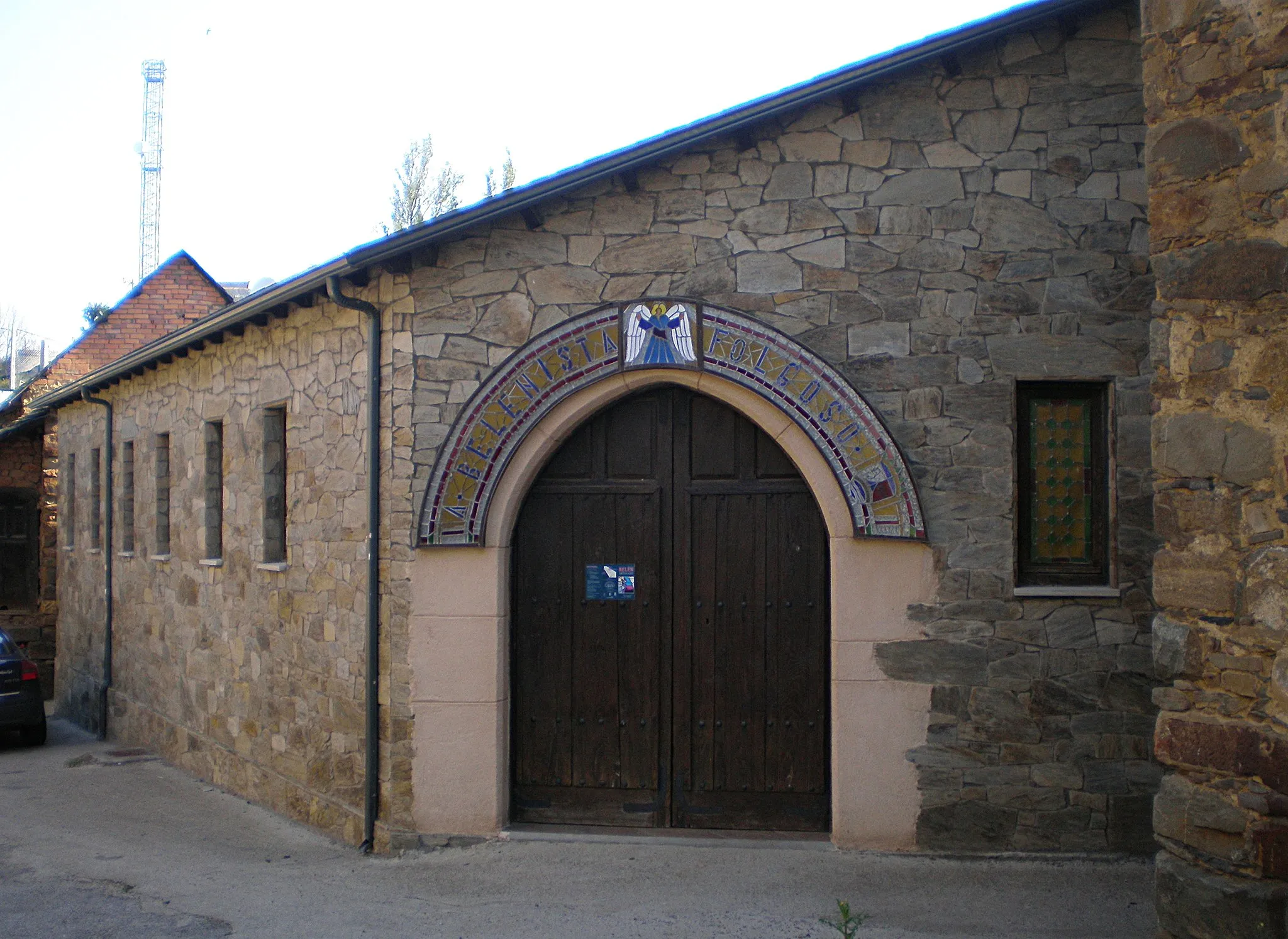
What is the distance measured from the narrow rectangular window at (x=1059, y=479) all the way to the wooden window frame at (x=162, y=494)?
28.6ft

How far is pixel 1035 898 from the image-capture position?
6.07 m

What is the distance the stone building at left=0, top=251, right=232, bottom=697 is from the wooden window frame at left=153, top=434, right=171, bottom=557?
5453 mm

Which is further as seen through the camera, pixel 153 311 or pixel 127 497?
pixel 153 311

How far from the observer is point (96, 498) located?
14734 millimetres

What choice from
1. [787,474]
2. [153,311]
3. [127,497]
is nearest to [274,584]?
[787,474]

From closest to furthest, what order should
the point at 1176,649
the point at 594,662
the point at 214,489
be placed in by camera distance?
the point at 1176,649
the point at 594,662
the point at 214,489

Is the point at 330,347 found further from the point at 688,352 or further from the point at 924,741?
the point at 924,741

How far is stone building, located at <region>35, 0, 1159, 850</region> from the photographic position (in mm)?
6617

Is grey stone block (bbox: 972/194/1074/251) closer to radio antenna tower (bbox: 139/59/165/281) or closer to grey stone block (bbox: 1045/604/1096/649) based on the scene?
grey stone block (bbox: 1045/604/1096/649)

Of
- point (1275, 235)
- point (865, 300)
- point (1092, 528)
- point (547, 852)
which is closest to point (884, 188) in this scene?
point (865, 300)

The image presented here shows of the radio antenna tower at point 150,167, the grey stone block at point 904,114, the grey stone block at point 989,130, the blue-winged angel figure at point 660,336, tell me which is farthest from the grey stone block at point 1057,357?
the radio antenna tower at point 150,167

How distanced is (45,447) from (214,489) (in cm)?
861

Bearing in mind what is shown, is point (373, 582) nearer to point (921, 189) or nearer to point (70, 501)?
point (921, 189)

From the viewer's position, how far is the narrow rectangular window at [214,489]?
10.6 metres
